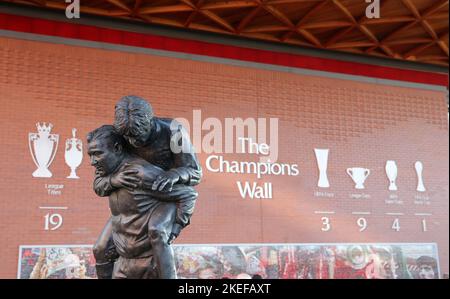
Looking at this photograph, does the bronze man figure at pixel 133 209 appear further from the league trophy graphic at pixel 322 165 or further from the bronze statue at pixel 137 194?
the league trophy graphic at pixel 322 165

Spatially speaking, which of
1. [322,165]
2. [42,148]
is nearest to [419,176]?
[322,165]

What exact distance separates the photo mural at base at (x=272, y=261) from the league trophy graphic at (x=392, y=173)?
1.40m

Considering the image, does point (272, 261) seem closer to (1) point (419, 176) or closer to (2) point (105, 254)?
(1) point (419, 176)

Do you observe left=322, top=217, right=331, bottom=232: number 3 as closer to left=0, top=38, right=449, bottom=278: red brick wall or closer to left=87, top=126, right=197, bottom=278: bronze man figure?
left=0, top=38, right=449, bottom=278: red brick wall

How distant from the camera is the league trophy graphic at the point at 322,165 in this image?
38.1 feet

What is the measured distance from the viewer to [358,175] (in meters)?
12.0

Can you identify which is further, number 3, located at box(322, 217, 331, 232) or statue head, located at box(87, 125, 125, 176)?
number 3, located at box(322, 217, 331, 232)

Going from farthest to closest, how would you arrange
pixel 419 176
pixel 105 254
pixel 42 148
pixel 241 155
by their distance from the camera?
pixel 419 176 < pixel 241 155 < pixel 42 148 < pixel 105 254

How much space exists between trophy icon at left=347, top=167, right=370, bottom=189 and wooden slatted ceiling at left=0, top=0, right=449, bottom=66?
116 inches

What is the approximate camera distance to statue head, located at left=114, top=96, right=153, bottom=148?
2768 mm

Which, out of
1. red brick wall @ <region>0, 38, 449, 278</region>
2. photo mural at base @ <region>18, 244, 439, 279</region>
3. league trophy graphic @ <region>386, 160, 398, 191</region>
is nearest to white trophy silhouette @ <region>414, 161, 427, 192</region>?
red brick wall @ <region>0, 38, 449, 278</region>

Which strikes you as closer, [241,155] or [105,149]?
[105,149]

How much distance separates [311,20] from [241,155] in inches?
134
